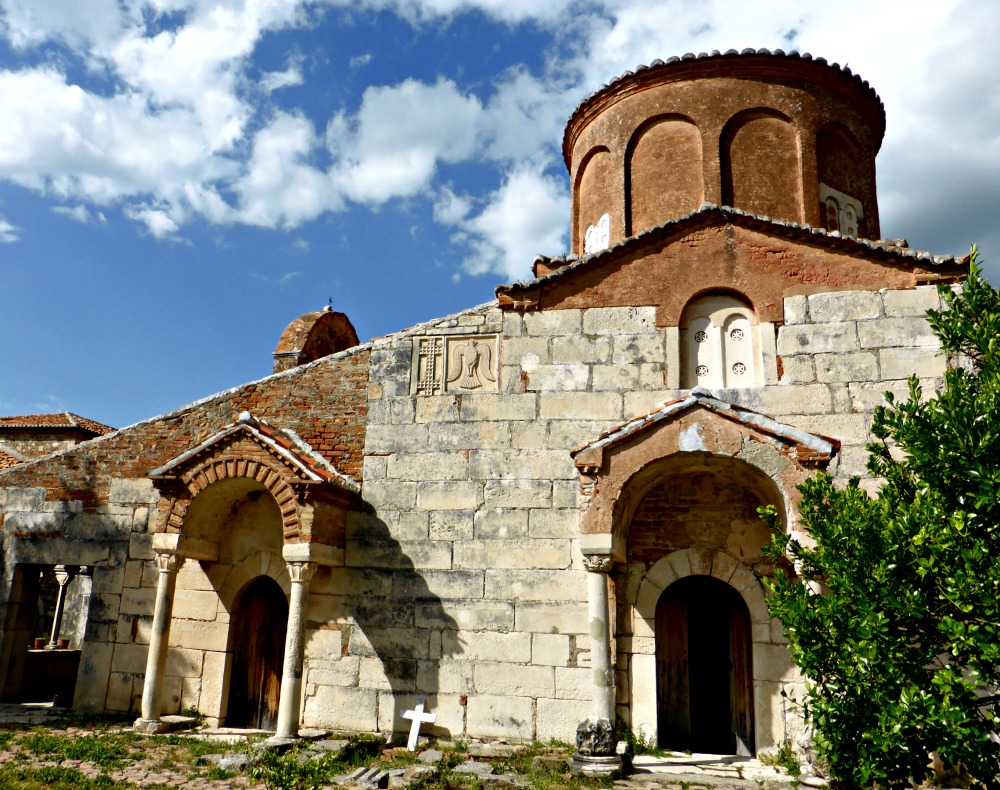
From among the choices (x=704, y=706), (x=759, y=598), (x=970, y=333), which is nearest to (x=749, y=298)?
(x=759, y=598)

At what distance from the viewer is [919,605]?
4.31 meters

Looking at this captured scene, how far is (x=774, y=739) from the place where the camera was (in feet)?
25.9

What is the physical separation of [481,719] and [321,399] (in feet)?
14.5

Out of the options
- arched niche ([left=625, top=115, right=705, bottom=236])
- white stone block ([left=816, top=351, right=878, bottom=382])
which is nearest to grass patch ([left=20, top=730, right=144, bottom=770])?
white stone block ([left=816, top=351, right=878, bottom=382])

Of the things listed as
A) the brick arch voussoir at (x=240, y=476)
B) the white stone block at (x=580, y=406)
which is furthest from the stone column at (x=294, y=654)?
the white stone block at (x=580, y=406)

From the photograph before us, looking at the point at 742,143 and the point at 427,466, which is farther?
the point at 742,143

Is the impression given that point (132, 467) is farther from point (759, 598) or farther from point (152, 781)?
point (759, 598)

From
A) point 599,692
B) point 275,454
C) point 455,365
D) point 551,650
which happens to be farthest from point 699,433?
point 275,454

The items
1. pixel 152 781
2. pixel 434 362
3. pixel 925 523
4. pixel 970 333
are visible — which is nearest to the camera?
pixel 925 523

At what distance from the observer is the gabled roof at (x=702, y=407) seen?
7.51 metres

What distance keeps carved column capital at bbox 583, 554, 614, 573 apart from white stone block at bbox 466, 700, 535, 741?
5.91ft

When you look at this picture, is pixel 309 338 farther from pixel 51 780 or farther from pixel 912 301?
pixel 912 301

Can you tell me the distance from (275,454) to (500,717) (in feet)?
12.9

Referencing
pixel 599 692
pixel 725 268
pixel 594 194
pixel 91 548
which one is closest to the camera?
pixel 599 692
